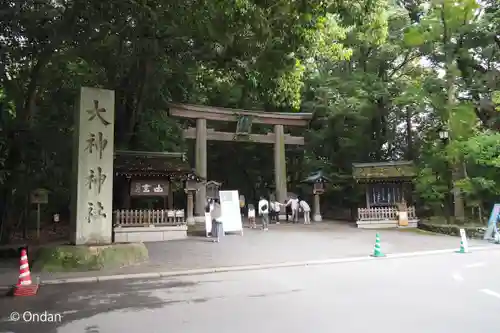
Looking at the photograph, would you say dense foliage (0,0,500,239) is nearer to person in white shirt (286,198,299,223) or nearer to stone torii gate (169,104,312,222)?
stone torii gate (169,104,312,222)

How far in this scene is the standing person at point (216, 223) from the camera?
54.2 feet

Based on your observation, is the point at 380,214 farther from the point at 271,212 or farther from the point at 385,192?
the point at 271,212

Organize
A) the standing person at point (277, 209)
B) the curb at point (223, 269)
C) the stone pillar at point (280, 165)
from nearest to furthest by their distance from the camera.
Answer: the curb at point (223, 269), the standing person at point (277, 209), the stone pillar at point (280, 165)

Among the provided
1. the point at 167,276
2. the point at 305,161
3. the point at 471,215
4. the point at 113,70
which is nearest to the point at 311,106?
the point at 305,161

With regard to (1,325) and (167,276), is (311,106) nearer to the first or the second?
(167,276)

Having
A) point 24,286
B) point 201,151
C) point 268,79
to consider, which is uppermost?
point 268,79

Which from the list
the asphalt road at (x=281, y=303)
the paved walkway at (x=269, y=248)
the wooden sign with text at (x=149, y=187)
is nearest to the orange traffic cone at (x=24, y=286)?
the asphalt road at (x=281, y=303)

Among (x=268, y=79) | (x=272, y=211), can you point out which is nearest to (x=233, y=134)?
(x=272, y=211)

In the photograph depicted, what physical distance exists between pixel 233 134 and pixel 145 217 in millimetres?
9561

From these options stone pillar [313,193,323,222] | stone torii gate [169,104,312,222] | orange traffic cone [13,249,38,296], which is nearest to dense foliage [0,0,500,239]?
stone torii gate [169,104,312,222]

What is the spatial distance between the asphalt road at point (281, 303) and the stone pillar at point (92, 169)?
8.84 ft

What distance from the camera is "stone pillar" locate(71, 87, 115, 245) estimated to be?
1130 cm

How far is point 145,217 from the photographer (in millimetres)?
17516

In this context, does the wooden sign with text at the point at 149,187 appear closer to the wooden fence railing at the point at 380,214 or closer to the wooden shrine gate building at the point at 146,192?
the wooden shrine gate building at the point at 146,192
